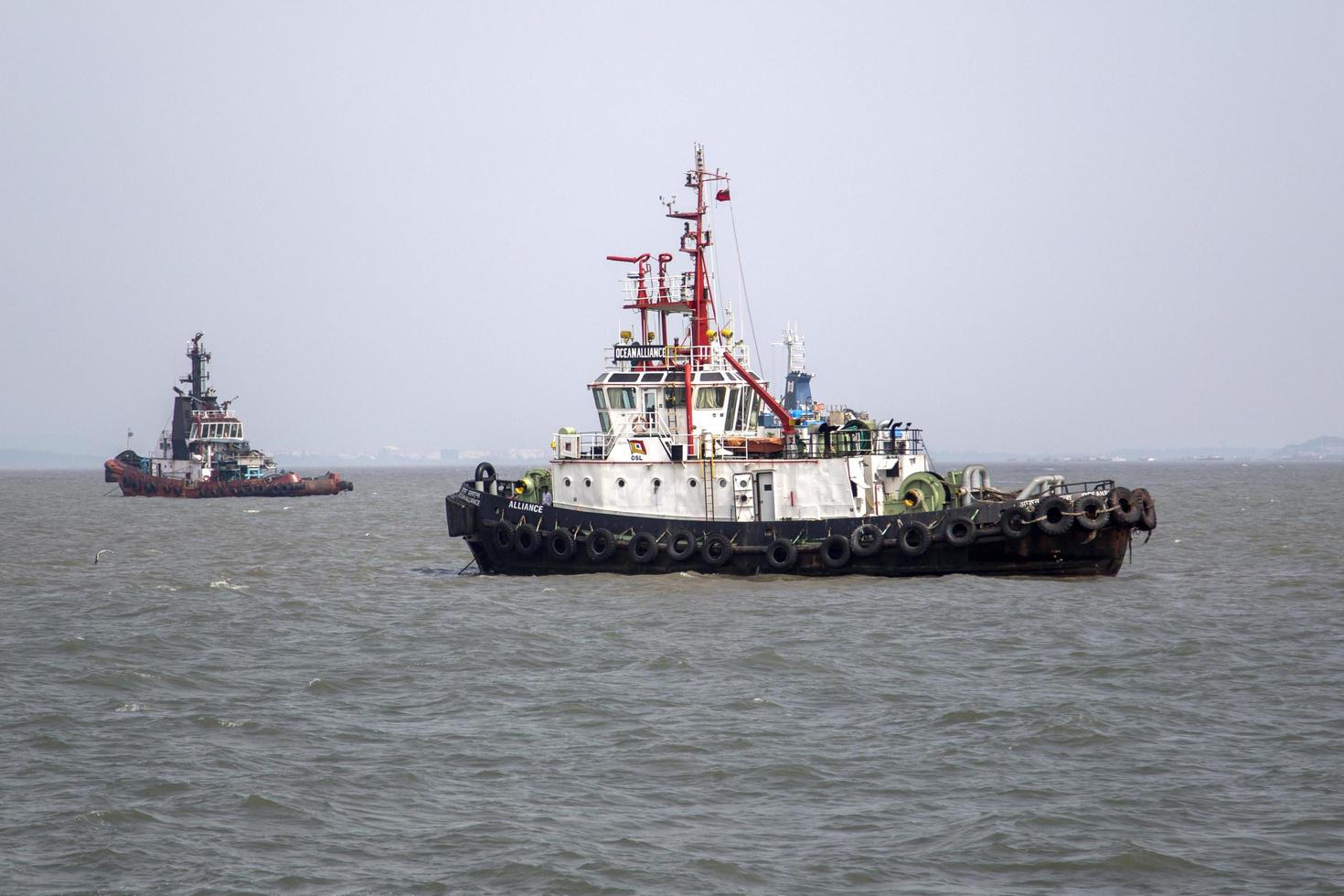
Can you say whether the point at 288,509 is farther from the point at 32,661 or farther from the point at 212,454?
the point at 32,661

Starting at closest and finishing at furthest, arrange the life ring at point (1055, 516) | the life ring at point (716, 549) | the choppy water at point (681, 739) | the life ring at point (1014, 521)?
the choppy water at point (681, 739), the life ring at point (1055, 516), the life ring at point (1014, 521), the life ring at point (716, 549)

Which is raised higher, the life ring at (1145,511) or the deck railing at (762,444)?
the deck railing at (762,444)

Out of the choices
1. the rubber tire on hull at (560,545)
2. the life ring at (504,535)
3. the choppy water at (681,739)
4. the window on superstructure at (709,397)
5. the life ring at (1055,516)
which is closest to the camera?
the choppy water at (681,739)

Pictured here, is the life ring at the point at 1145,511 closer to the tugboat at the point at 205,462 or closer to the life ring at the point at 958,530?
the life ring at the point at 958,530

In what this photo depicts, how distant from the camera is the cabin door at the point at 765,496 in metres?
28.6

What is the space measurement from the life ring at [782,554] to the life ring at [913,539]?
2.25 metres

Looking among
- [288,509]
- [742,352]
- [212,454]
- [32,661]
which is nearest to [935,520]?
[742,352]

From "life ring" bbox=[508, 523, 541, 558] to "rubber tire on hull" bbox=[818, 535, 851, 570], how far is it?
6621 millimetres

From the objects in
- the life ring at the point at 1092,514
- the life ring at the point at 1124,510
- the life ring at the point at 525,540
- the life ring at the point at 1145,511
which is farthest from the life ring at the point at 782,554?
the life ring at the point at 1145,511

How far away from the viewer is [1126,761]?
1446 centimetres

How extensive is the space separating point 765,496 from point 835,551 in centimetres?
197

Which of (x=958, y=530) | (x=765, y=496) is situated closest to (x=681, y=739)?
(x=958, y=530)

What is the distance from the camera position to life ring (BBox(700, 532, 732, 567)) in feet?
92.5

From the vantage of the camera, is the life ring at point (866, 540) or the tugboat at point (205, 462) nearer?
the life ring at point (866, 540)
